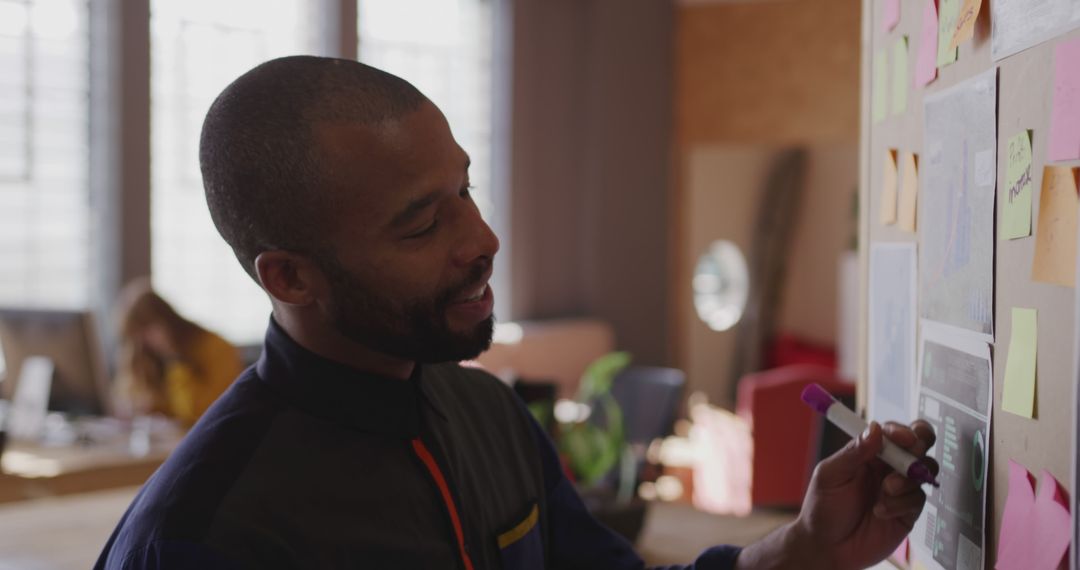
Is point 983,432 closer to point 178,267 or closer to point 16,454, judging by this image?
point 16,454

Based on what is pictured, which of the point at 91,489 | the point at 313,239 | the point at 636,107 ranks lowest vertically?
the point at 91,489

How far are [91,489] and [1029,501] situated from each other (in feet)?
9.42

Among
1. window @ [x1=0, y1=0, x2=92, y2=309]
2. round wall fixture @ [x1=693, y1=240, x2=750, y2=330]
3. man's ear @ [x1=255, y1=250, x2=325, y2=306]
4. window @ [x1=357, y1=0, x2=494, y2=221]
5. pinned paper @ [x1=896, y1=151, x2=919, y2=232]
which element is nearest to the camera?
man's ear @ [x1=255, y1=250, x2=325, y2=306]

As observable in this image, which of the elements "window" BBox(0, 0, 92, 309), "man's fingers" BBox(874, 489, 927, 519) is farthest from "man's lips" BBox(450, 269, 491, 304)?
"window" BBox(0, 0, 92, 309)

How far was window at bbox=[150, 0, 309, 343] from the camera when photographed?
5.10 m

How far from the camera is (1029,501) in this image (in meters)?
0.93

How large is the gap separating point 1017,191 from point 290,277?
676 millimetres

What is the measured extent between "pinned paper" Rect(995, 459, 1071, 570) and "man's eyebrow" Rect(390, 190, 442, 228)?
0.58 m

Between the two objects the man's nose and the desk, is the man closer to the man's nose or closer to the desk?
the man's nose

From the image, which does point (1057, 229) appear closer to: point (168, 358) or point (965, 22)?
point (965, 22)

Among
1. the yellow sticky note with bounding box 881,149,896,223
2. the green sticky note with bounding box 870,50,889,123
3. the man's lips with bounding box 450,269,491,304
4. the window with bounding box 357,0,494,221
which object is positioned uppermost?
the window with bounding box 357,0,494,221

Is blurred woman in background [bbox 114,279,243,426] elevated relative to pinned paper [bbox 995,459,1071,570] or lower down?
lower down

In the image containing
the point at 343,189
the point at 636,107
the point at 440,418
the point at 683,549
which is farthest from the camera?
the point at 636,107

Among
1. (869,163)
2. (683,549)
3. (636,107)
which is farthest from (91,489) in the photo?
(636,107)
